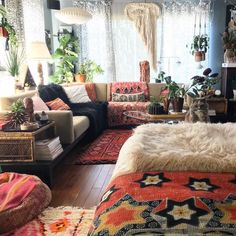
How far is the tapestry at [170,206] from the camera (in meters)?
0.77

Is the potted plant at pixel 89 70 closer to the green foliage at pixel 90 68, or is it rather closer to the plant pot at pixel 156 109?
the green foliage at pixel 90 68

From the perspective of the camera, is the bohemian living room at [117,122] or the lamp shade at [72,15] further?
the lamp shade at [72,15]

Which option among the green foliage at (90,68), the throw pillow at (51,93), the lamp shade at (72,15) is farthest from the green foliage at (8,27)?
the green foliage at (90,68)

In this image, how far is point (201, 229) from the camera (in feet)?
2.48

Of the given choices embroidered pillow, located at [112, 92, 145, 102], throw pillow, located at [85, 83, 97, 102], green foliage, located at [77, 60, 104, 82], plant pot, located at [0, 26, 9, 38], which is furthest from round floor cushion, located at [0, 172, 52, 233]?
green foliage, located at [77, 60, 104, 82]

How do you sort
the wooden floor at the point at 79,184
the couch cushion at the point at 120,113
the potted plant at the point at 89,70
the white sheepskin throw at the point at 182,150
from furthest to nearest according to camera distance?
the potted plant at the point at 89,70 < the couch cushion at the point at 120,113 < the wooden floor at the point at 79,184 < the white sheepskin throw at the point at 182,150

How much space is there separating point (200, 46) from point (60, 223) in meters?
4.74

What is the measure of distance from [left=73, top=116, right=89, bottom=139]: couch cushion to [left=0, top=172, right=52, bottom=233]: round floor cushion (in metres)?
1.14

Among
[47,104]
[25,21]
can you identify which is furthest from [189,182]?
[25,21]

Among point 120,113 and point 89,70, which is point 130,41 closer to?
point 89,70

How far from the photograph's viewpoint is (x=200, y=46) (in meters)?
5.64

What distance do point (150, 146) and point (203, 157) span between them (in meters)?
0.27

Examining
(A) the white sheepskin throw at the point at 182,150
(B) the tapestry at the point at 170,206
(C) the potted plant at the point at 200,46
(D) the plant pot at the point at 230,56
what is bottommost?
(B) the tapestry at the point at 170,206

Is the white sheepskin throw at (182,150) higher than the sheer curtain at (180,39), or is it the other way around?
the sheer curtain at (180,39)
